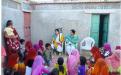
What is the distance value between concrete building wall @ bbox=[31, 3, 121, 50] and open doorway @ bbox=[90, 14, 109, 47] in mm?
137

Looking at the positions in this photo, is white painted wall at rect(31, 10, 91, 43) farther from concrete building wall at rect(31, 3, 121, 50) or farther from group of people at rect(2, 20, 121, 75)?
group of people at rect(2, 20, 121, 75)

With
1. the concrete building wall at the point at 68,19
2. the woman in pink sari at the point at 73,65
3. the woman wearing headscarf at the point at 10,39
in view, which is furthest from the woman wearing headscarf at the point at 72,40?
the woman in pink sari at the point at 73,65

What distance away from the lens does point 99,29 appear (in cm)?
804

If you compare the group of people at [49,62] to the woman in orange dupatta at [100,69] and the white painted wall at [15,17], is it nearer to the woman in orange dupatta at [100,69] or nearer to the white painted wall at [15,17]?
the woman in orange dupatta at [100,69]

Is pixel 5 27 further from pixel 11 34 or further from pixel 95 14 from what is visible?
pixel 95 14

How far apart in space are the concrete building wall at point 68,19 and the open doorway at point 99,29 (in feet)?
0.45

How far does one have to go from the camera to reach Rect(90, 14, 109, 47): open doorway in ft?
26.2

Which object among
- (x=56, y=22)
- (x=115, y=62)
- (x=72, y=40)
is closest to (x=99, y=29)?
(x=72, y=40)

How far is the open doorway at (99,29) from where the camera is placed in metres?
7.98

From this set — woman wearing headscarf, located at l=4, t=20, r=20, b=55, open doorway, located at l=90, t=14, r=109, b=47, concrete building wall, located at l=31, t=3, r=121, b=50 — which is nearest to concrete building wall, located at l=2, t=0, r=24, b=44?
woman wearing headscarf, located at l=4, t=20, r=20, b=55

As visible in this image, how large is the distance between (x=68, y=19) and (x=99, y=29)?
0.96m

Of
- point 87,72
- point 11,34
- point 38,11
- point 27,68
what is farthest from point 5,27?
point 38,11

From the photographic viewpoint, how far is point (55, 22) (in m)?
8.14

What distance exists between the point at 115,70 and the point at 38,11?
4732 mm
